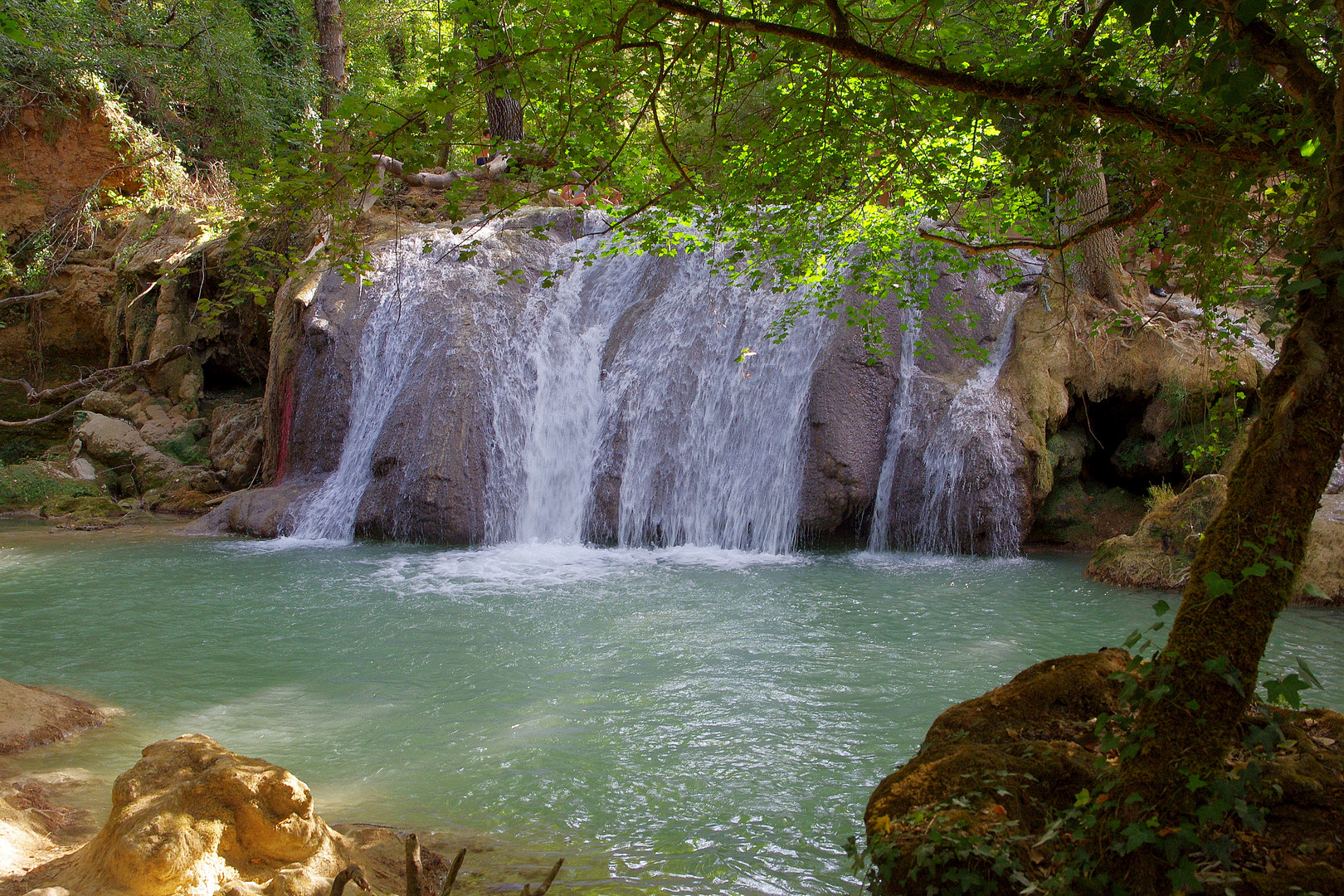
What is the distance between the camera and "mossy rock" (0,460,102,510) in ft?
46.9

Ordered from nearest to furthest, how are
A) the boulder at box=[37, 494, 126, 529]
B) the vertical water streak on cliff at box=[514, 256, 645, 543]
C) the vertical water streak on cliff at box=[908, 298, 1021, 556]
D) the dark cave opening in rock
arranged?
the vertical water streak on cliff at box=[908, 298, 1021, 556] → the vertical water streak on cliff at box=[514, 256, 645, 543] → the boulder at box=[37, 494, 126, 529] → the dark cave opening in rock

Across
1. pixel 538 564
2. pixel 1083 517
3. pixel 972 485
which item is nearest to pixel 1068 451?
pixel 1083 517

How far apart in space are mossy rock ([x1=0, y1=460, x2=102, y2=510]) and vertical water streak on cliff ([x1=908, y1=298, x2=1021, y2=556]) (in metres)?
13.6

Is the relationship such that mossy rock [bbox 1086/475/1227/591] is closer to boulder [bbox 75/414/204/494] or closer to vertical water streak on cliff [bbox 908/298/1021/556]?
vertical water streak on cliff [bbox 908/298/1021/556]

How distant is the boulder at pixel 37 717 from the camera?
466 cm

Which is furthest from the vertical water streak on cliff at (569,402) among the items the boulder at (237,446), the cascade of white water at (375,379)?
the boulder at (237,446)

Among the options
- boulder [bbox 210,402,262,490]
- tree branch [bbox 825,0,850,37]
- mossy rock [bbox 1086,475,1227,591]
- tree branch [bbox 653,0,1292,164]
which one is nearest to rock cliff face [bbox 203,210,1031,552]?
boulder [bbox 210,402,262,490]

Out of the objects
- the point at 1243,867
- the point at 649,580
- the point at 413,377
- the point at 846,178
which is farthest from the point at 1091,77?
the point at 413,377

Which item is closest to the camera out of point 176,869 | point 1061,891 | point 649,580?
point 1061,891

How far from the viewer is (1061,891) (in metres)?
2.29

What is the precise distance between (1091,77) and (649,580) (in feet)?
22.9

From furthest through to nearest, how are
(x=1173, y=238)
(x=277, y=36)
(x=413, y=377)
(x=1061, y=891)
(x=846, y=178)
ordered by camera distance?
1. (x=277, y=36)
2. (x=413, y=377)
3. (x=846, y=178)
4. (x=1173, y=238)
5. (x=1061, y=891)

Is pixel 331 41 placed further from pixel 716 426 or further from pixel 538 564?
pixel 538 564

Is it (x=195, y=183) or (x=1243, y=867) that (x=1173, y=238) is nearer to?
(x=1243, y=867)
